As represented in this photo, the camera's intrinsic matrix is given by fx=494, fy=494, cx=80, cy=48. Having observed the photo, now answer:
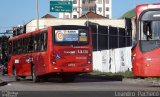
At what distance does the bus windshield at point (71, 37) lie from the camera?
92.0 feet

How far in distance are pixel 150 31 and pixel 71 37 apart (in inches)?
316

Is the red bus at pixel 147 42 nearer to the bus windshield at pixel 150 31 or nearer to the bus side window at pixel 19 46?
the bus windshield at pixel 150 31

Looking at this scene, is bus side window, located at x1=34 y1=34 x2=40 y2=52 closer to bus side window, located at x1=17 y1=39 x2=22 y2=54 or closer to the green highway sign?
bus side window, located at x1=17 y1=39 x2=22 y2=54

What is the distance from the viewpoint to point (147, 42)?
21.3 m

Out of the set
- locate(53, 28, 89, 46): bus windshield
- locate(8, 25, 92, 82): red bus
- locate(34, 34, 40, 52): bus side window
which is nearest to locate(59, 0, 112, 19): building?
locate(34, 34, 40, 52): bus side window

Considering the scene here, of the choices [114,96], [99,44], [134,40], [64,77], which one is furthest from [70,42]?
[99,44]

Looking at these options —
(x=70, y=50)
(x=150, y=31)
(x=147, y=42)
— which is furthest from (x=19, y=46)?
(x=150, y=31)

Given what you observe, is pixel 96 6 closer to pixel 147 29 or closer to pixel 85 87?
pixel 85 87

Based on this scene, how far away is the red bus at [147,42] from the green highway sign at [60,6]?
3193 cm

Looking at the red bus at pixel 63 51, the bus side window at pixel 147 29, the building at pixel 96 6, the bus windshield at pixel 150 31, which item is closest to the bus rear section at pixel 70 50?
the red bus at pixel 63 51

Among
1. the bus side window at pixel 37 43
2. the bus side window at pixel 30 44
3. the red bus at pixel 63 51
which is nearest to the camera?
the red bus at pixel 63 51

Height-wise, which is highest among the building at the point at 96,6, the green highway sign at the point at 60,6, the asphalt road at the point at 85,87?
the building at the point at 96,6

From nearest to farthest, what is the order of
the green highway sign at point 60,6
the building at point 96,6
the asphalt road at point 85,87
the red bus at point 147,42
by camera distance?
the asphalt road at point 85,87 → the red bus at point 147,42 → the green highway sign at point 60,6 → the building at point 96,6

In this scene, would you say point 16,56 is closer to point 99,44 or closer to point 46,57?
point 46,57
